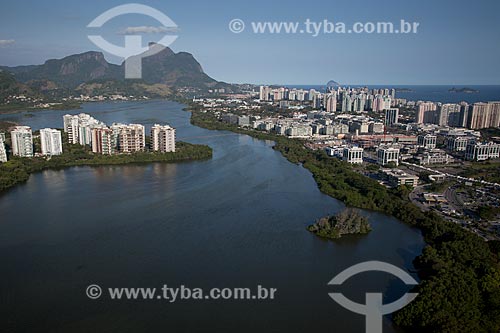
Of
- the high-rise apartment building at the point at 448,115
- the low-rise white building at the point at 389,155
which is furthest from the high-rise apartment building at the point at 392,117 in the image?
the low-rise white building at the point at 389,155

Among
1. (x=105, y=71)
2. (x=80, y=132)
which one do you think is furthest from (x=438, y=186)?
(x=105, y=71)

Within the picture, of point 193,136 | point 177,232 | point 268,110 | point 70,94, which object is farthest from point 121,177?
point 70,94

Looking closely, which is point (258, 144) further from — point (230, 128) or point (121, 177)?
point (121, 177)

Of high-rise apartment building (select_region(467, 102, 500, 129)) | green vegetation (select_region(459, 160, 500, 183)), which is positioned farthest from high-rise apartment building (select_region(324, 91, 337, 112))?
green vegetation (select_region(459, 160, 500, 183))

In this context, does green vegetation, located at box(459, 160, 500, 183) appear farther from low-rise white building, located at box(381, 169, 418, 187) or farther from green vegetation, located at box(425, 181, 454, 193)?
low-rise white building, located at box(381, 169, 418, 187)

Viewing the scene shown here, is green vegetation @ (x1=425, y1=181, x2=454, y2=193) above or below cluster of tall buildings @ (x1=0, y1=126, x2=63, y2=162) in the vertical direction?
below

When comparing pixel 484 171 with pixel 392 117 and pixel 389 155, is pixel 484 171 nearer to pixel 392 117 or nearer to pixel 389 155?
pixel 389 155

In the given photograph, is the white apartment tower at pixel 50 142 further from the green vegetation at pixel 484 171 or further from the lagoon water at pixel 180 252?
the green vegetation at pixel 484 171
